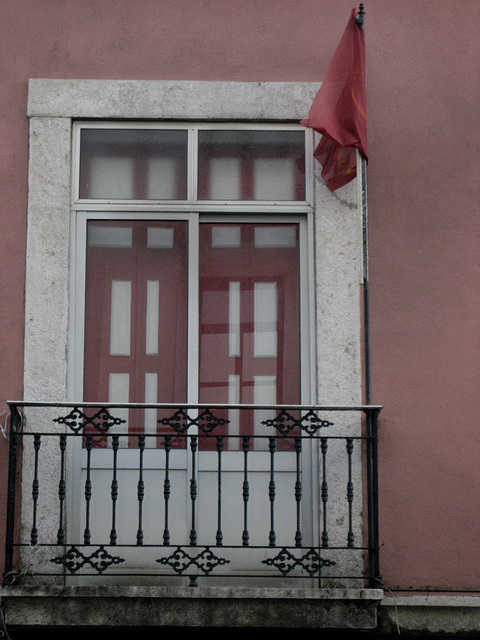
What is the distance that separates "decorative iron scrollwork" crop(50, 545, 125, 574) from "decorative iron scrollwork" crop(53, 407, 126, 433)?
27.1 inches

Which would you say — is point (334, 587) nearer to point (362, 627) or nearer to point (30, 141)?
point (362, 627)

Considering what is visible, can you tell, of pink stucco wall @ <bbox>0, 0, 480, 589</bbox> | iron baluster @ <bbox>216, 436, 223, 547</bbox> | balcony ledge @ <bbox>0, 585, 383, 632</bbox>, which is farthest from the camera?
pink stucco wall @ <bbox>0, 0, 480, 589</bbox>

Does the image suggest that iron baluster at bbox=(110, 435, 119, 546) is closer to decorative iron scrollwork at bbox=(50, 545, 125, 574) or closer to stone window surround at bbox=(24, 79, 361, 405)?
decorative iron scrollwork at bbox=(50, 545, 125, 574)

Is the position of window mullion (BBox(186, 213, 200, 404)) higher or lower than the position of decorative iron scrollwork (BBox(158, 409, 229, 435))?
higher

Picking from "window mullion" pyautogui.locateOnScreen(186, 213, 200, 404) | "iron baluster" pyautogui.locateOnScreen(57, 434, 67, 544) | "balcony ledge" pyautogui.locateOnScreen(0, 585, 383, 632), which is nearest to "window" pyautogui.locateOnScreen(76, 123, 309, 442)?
"window mullion" pyautogui.locateOnScreen(186, 213, 200, 404)

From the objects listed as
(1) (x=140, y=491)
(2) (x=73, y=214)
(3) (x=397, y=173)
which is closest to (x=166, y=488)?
(1) (x=140, y=491)

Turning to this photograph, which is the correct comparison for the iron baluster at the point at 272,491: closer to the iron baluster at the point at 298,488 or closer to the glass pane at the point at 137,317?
the iron baluster at the point at 298,488

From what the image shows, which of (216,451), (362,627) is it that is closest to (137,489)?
(216,451)

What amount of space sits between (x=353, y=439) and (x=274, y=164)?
184 cm

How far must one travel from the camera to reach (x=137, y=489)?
578cm

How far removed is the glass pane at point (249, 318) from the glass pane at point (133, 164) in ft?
1.31

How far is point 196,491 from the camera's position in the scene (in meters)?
5.71

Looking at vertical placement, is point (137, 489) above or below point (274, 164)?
below

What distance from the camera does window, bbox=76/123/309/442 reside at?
6.14m
